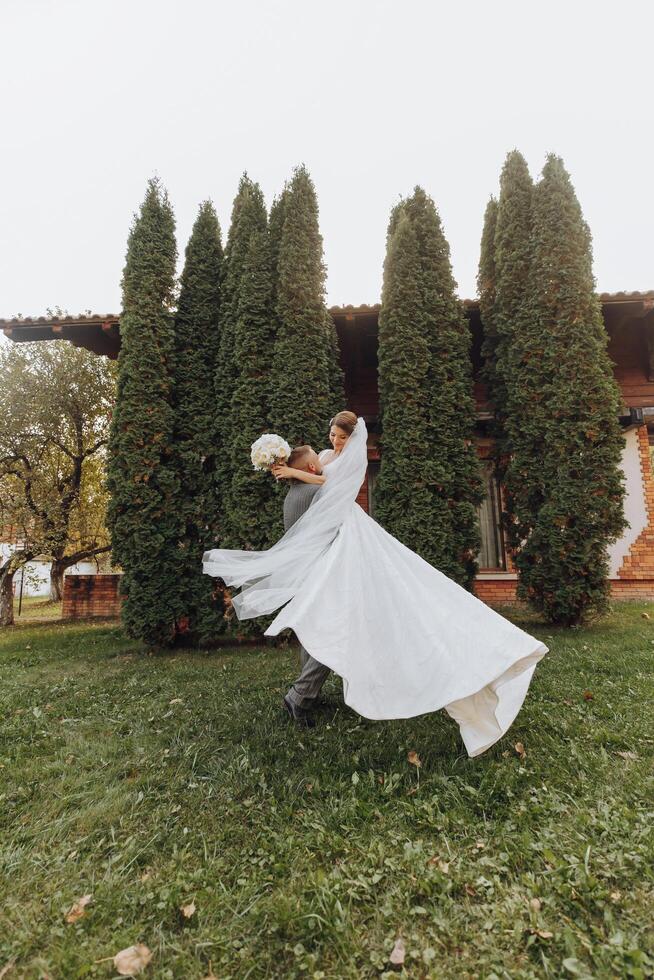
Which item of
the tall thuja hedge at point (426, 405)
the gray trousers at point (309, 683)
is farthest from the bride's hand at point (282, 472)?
the tall thuja hedge at point (426, 405)

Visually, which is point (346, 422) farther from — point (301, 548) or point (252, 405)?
point (252, 405)

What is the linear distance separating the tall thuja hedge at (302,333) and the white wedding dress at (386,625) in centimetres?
329

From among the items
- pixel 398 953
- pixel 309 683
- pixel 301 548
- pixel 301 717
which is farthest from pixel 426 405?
pixel 398 953

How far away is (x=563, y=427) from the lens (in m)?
6.50

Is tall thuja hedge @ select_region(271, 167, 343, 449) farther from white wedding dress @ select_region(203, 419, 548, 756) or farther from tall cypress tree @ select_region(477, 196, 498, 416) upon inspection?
white wedding dress @ select_region(203, 419, 548, 756)

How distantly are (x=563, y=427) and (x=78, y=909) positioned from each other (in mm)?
6790

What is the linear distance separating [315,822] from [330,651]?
A: 2.76 ft

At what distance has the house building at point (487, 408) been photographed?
28.6 feet

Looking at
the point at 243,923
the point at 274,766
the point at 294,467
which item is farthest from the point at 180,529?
the point at 243,923

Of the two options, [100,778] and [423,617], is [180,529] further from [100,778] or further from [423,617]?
[423,617]

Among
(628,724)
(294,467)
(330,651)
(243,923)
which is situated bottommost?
(628,724)

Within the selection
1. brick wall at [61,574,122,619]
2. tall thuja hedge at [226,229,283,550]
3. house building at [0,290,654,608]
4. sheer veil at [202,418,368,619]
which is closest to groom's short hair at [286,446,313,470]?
sheer veil at [202,418,368,619]

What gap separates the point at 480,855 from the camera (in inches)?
80.4

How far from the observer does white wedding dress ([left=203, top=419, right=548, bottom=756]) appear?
8.82 feet
